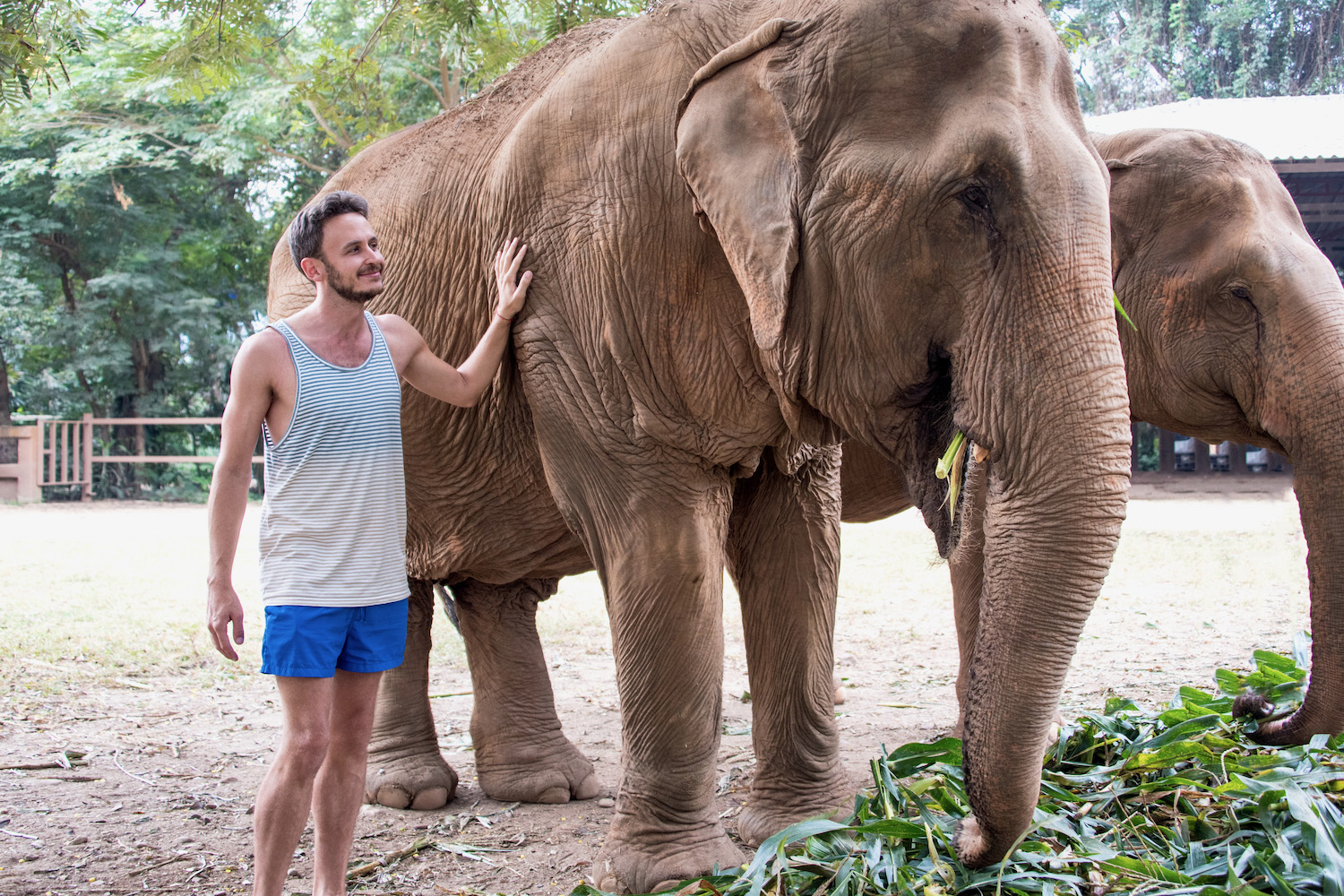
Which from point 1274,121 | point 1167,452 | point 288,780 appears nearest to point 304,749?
point 288,780

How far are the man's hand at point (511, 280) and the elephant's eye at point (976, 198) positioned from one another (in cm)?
126

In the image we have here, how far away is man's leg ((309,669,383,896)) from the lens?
3.00m

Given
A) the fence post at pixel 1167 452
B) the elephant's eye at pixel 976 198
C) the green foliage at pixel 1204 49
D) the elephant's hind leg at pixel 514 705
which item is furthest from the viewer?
the green foliage at pixel 1204 49

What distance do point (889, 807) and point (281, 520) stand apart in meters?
1.66

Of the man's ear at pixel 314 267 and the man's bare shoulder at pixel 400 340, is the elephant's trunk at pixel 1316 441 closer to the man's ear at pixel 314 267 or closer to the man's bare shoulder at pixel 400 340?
the man's bare shoulder at pixel 400 340

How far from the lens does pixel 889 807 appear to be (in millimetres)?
2967

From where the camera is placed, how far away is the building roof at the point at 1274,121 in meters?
11.8

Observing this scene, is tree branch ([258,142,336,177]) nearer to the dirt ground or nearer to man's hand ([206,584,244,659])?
the dirt ground

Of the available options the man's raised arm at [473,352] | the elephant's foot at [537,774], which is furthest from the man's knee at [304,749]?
the elephant's foot at [537,774]

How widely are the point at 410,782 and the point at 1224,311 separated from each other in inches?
130

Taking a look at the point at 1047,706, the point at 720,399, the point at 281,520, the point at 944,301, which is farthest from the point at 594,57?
the point at 1047,706

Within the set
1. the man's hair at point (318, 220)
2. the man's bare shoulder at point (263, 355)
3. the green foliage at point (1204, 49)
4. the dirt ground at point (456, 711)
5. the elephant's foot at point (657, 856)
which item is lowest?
the dirt ground at point (456, 711)

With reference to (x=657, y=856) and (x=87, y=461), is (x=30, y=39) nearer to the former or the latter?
(x=657, y=856)

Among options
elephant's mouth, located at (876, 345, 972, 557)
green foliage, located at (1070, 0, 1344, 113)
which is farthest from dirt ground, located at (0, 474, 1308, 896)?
green foliage, located at (1070, 0, 1344, 113)
